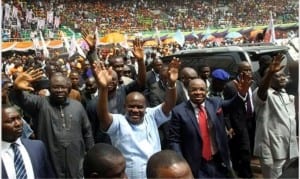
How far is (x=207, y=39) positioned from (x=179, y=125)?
840 inches

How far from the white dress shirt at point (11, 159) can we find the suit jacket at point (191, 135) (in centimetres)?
119

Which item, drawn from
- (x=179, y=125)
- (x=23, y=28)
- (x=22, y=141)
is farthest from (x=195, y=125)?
(x=23, y=28)

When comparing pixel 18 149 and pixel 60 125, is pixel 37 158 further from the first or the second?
pixel 60 125

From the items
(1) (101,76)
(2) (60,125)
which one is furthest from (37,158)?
(2) (60,125)

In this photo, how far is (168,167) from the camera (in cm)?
227

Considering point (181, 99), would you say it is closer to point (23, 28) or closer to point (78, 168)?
point (78, 168)

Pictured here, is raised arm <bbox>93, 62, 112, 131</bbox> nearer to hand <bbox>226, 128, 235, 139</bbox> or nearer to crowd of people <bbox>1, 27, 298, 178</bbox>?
crowd of people <bbox>1, 27, 298, 178</bbox>

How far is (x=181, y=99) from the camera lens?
5094 millimetres

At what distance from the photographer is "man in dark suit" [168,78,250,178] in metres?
3.87

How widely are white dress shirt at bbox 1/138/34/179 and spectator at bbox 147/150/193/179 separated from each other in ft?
2.97

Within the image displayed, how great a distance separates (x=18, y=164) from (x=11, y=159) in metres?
0.05

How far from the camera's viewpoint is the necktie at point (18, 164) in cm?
294

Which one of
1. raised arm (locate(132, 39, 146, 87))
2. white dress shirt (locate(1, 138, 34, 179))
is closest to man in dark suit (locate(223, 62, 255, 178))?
raised arm (locate(132, 39, 146, 87))

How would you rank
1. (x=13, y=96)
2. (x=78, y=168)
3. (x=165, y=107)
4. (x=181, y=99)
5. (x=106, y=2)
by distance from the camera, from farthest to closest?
(x=106, y=2) < (x=181, y=99) < (x=78, y=168) < (x=13, y=96) < (x=165, y=107)
